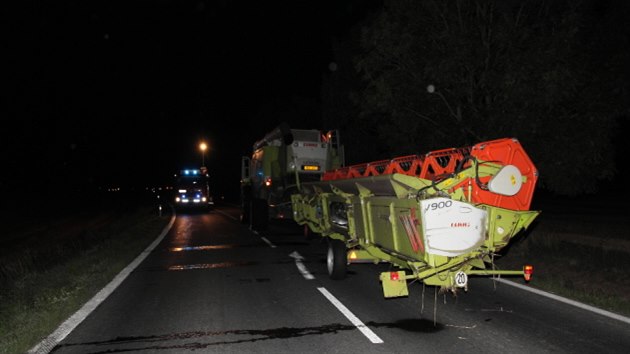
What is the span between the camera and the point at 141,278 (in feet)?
31.4

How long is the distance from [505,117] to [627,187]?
171 ft

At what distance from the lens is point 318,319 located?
21.5ft

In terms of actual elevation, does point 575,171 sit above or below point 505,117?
below

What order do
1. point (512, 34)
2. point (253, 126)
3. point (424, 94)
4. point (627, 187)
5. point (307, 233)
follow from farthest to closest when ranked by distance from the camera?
point (253, 126), point (627, 187), point (307, 233), point (424, 94), point (512, 34)

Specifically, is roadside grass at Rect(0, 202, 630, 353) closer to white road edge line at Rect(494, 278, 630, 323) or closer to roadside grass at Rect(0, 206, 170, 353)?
roadside grass at Rect(0, 206, 170, 353)

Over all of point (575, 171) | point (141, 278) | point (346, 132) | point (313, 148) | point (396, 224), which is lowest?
point (141, 278)

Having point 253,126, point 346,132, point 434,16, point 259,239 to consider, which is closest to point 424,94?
point 434,16

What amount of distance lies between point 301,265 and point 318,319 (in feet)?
14.7

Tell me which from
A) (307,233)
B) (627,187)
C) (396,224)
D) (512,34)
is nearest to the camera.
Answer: (396,224)

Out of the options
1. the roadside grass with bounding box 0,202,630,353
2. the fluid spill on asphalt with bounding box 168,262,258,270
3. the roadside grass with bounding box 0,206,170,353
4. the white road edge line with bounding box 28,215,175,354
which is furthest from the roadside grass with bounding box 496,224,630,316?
the roadside grass with bounding box 0,206,170,353

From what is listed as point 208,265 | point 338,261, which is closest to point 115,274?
point 208,265

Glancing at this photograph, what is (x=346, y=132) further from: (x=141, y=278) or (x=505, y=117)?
(x=141, y=278)

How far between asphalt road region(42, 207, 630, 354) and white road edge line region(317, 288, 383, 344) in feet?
0.04

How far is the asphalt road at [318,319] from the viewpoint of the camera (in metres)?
5.48
